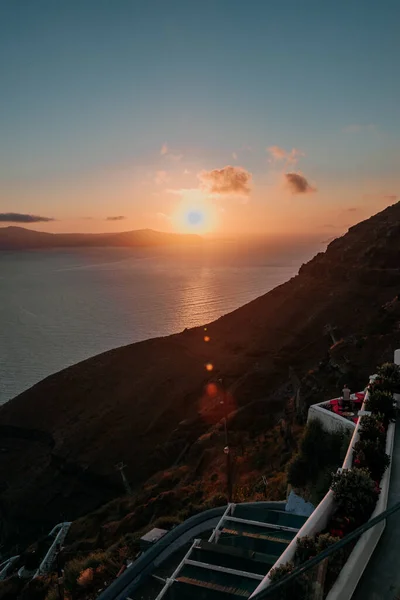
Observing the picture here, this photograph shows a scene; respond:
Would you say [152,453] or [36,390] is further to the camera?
[36,390]

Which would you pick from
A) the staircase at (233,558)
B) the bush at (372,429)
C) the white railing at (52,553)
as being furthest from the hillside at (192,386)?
the bush at (372,429)

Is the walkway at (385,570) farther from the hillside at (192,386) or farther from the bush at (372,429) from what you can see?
the hillside at (192,386)

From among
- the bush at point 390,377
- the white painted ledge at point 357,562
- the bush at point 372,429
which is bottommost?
the white painted ledge at point 357,562

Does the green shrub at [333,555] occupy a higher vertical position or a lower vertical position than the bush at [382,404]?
lower

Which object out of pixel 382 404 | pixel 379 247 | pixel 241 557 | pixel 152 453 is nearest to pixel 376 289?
pixel 379 247

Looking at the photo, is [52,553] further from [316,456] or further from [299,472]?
[316,456]

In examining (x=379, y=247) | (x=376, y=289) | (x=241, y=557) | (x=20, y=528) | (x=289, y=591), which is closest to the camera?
(x=289, y=591)

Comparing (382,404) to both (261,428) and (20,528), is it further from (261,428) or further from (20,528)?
(20,528)
